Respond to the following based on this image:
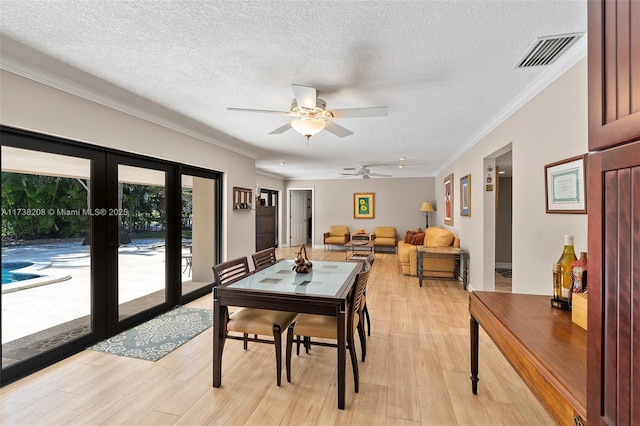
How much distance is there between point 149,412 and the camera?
186 cm

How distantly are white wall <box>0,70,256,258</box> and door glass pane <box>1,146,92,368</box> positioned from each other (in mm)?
265

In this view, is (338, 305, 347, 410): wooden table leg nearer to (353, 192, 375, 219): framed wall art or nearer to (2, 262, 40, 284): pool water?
(2, 262, 40, 284): pool water

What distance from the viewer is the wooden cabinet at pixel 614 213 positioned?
0.60 metres


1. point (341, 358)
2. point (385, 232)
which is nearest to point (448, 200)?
point (385, 232)

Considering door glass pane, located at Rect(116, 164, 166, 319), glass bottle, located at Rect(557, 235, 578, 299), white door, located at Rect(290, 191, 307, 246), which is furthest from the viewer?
white door, located at Rect(290, 191, 307, 246)

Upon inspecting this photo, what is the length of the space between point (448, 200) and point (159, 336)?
5.97 m

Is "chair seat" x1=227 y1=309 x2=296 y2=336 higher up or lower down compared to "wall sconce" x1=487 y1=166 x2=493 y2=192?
lower down

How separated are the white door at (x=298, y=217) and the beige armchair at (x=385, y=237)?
2740 mm

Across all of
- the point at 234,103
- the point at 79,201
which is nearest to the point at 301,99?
the point at 234,103

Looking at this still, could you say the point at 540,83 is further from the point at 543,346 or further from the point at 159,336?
the point at 159,336

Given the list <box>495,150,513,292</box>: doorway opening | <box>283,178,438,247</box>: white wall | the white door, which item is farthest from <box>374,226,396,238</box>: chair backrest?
<box>495,150,513,292</box>: doorway opening

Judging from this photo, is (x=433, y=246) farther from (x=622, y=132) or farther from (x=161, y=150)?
(x=622, y=132)

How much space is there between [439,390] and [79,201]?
350 cm

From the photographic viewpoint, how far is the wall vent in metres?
1.79
